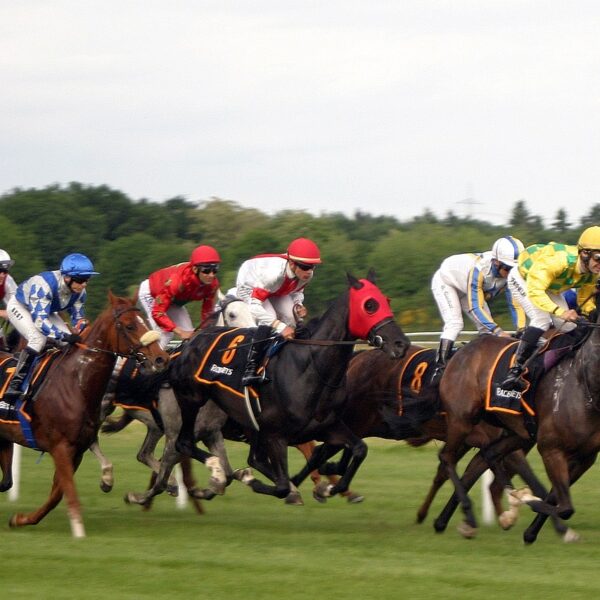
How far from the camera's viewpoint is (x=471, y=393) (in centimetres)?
880

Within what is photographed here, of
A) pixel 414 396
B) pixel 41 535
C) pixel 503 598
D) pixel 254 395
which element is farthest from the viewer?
pixel 414 396

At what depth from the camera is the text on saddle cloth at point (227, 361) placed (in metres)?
9.26

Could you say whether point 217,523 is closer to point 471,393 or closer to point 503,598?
point 471,393

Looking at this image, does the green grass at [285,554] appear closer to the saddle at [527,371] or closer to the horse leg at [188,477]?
the horse leg at [188,477]

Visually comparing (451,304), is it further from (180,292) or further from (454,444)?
(180,292)

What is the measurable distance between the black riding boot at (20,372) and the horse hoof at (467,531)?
2982 mm

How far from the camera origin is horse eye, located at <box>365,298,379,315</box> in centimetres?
833

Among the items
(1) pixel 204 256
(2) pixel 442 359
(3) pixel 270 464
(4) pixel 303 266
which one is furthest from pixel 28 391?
(2) pixel 442 359

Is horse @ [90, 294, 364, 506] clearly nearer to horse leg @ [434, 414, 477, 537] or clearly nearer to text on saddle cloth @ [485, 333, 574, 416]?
horse leg @ [434, 414, 477, 537]

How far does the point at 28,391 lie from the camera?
8703 mm

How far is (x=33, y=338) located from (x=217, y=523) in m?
1.80

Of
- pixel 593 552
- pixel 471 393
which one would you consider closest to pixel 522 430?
pixel 471 393

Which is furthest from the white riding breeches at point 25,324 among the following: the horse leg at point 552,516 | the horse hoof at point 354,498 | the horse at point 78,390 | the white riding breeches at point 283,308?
the horse leg at point 552,516

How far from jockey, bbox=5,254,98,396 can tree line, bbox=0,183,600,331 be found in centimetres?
1389
